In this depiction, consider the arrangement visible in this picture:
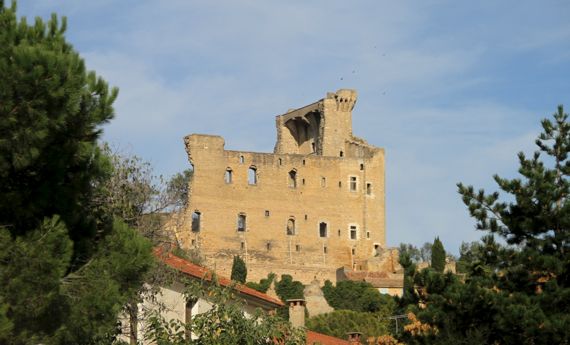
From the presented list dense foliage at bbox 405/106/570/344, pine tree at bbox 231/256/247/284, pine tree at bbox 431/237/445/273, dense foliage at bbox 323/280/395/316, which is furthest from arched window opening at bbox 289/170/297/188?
dense foliage at bbox 405/106/570/344

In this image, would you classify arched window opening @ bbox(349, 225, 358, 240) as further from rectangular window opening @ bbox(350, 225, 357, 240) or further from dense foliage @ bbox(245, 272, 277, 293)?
dense foliage @ bbox(245, 272, 277, 293)

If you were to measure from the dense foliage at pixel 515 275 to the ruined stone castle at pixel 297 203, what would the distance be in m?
44.9

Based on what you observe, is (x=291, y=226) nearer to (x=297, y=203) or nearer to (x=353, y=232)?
(x=297, y=203)

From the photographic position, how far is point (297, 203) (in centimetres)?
7200

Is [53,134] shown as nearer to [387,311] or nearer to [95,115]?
[95,115]

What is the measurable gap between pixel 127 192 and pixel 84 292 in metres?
10.2

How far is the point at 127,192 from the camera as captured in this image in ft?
77.8

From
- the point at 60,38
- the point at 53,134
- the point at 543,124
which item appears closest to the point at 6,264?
the point at 53,134

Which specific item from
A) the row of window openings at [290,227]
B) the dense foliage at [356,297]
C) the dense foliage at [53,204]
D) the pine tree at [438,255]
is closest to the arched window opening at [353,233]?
the row of window openings at [290,227]

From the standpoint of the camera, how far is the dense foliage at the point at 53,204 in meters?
12.7

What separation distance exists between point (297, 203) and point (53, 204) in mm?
58245

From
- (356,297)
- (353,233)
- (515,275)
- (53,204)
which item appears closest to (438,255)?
(356,297)

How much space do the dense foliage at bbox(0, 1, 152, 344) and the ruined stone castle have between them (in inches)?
2030

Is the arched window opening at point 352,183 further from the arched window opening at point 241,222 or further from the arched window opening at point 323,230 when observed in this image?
the arched window opening at point 241,222
